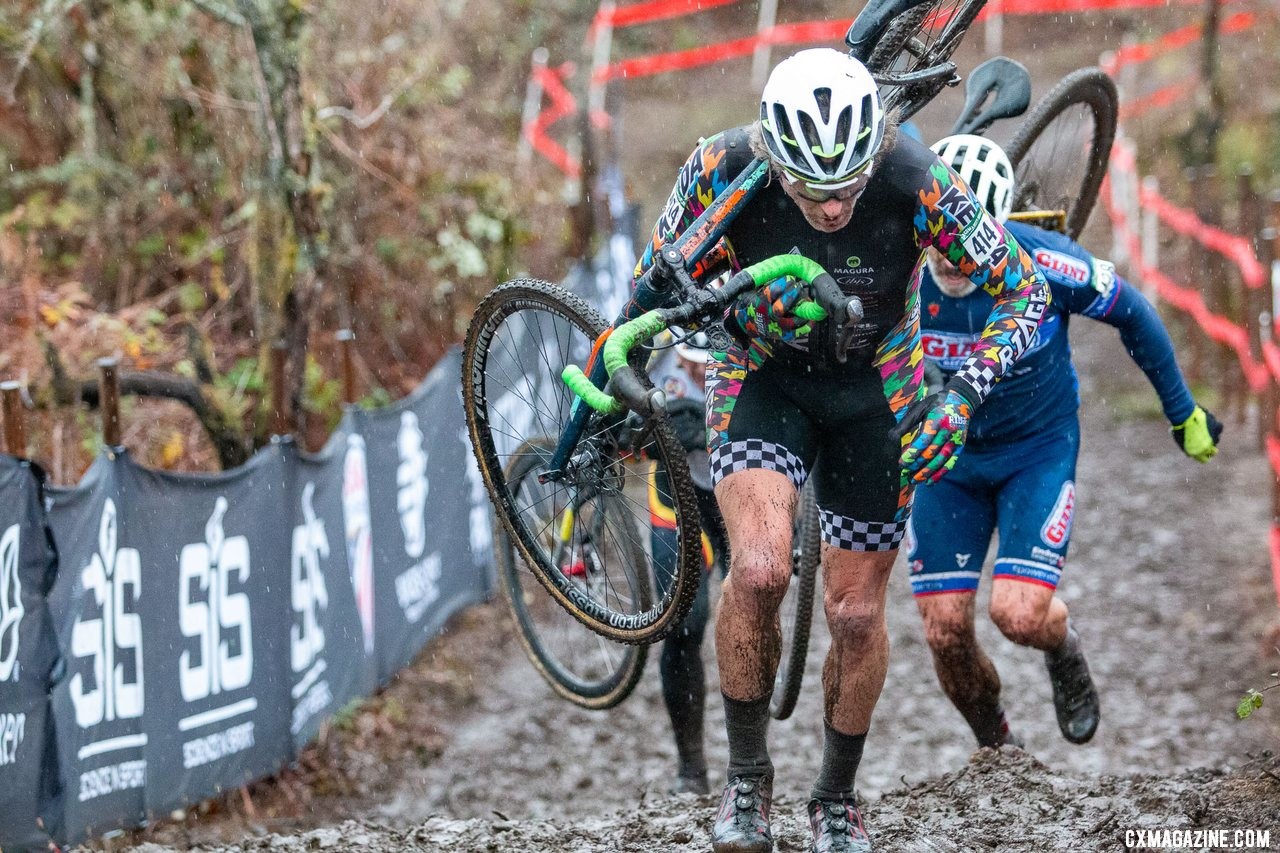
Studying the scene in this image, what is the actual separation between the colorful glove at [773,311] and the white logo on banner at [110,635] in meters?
3.26

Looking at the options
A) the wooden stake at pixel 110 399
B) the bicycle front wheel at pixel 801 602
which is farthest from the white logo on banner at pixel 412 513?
the bicycle front wheel at pixel 801 602

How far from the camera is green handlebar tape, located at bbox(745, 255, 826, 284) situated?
4109 mm

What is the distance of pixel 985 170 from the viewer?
17.5 feet

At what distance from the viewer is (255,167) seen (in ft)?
32.2

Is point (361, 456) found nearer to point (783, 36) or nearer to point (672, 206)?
point (672, 206)

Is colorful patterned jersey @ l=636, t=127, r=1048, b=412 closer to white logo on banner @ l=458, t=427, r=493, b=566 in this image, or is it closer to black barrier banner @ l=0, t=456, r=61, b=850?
black barrier banner @ l=0, t=456, r=61, b=850

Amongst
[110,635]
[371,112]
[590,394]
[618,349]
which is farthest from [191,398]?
[371,112]

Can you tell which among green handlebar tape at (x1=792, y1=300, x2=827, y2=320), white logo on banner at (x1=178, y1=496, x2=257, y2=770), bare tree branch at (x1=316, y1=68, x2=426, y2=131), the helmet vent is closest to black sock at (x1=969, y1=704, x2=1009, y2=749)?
green handlebar tape at (x1=792, y1=300, x2=827, y2=320)

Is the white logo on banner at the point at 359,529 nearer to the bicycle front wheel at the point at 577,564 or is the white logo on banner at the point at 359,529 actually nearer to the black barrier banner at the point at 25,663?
the bicycle front wheel at the point at 577,564

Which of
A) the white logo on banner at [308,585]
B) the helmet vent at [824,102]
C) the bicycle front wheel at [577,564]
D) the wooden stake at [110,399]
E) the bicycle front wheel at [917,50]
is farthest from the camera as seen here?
the white logo on banner at [308,585]

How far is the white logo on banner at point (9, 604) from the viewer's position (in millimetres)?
5215

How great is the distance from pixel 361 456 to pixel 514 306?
376 cm

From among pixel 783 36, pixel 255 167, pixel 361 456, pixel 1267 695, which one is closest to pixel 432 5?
pixel 255 167

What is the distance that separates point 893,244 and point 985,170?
1259 mm
